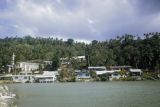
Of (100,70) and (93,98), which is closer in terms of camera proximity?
(93,98)

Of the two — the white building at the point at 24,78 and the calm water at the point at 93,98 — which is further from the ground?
the white building at the point at 24,78

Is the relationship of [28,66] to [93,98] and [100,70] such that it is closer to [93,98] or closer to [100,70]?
[100,70]

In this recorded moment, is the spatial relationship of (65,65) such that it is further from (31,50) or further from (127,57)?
(31,50)

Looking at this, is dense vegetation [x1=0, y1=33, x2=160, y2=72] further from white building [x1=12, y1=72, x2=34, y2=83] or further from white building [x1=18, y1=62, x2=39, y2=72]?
white building [x1=12, y1=72, x2=34, y2=83]

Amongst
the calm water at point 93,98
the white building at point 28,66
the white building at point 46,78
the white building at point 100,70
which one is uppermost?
the white building at point 28,66

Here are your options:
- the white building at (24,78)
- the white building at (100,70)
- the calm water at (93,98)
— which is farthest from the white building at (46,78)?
the calm water at (93,98)

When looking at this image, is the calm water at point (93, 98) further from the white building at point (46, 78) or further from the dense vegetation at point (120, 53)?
the dense vegetation at point (120, 53)

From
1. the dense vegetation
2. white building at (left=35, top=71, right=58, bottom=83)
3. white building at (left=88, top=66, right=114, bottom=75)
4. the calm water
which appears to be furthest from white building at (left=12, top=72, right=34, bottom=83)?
the calm water

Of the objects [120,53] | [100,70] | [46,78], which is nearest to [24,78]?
[46,78]

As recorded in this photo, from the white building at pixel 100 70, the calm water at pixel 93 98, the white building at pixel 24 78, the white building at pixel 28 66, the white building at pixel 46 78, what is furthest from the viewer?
the white building at pixel 28 66

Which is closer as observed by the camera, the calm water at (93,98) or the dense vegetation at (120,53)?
the calm water at (93,98)

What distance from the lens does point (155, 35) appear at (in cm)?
10444

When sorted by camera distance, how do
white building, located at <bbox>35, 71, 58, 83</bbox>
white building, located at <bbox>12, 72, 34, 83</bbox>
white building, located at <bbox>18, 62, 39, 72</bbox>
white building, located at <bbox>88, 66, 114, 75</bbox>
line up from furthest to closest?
white building, located at <bbox>18, 62, 39, 72</bbox> < white building, located at <bbox>12, 72, 34, 83</bbox> < white building, located at <bbox>88, 66, 114, 75</bbox> < white building, located at <bbox>35, 71, 58, 83</bbox>

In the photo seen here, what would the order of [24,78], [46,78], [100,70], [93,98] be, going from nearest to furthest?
[93,98], [46,78], [24,78], [100,70]
